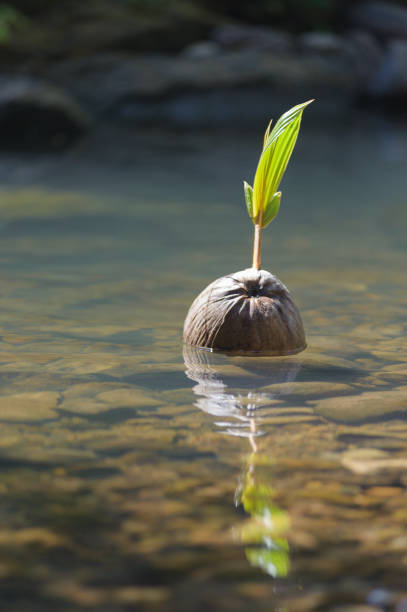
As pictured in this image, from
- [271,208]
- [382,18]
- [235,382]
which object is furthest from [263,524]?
[382,18]

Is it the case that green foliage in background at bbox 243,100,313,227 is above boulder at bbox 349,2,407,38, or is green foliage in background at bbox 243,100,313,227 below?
below

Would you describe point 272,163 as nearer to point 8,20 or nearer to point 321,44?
point 8,20

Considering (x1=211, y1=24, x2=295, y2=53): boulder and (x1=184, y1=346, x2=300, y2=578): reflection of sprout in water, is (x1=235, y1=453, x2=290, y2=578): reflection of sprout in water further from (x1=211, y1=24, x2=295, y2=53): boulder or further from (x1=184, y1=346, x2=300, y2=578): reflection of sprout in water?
(x1=211, y1=24, x2=295, y2=53): boulder

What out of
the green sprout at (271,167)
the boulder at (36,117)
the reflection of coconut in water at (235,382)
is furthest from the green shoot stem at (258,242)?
the boulder at (36,117)

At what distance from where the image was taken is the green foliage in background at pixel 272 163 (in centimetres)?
317

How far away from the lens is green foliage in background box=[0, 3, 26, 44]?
16.0 meters

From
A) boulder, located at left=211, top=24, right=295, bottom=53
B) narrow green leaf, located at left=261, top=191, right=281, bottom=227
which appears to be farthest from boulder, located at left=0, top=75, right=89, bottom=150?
narrow green leaf, located at left=261, top=191, right=281, bottom=227

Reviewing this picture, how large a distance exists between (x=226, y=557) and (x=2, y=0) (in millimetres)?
18603

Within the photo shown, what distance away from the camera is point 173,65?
16609 mm

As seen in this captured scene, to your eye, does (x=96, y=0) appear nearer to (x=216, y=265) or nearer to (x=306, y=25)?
(x=306, y=25)

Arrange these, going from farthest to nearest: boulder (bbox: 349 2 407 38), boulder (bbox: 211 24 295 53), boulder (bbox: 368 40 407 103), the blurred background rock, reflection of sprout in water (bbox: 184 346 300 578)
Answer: boulder (bbox: 349 2 407 38) < boulder (bbox: 368 40 407 103) < boulder (bbox: 211 24 295 53) < the blurred background rock < reflection of sprout in water (bbox: 184 346 300 578)

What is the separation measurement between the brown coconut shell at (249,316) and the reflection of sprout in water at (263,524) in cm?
96

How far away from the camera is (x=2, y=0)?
59.9 feet

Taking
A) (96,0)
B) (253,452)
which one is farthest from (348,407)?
(96,0)
